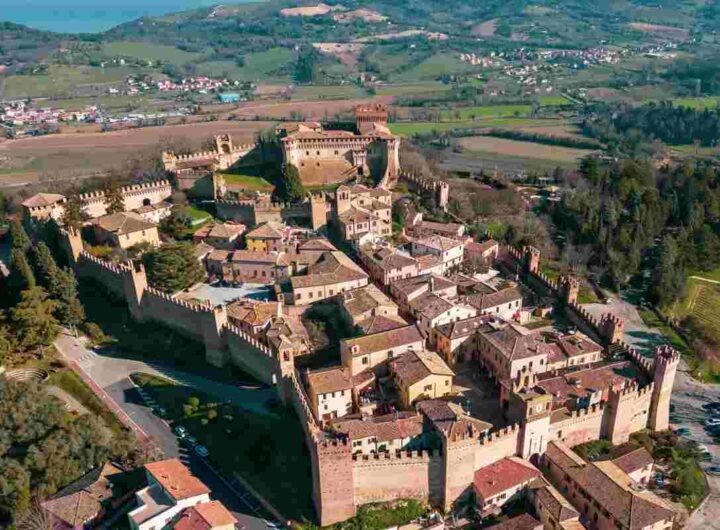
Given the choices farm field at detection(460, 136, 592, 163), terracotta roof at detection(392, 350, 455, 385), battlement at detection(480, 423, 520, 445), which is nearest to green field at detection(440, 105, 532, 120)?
farm field at detection(460, 136, 592, 163)

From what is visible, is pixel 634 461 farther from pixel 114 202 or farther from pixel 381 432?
pixel 114 202

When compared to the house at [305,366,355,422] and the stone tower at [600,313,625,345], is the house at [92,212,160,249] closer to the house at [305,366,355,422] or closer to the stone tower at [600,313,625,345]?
the house at [305,366,355,422]

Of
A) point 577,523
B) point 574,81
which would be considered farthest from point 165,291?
point 574,81

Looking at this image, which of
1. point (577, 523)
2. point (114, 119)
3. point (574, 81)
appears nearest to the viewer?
point (577, 523)

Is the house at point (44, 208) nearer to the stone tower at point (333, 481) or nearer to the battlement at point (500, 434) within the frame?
the stone tower at point (333, 481)

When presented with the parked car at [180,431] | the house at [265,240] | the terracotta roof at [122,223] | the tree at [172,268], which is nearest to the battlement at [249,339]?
the parked car at [180,431]

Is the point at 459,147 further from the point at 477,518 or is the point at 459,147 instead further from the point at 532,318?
the point at 477,518

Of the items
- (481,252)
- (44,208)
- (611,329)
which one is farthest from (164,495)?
(44,208)

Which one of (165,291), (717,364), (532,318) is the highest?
(165,291)
